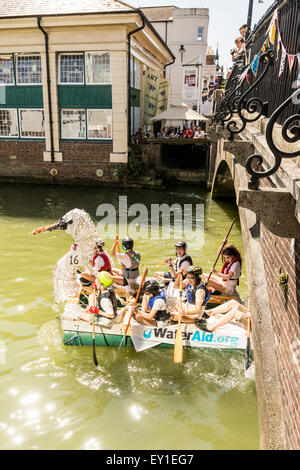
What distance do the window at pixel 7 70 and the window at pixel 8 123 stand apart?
1.62 metres

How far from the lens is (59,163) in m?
22.3

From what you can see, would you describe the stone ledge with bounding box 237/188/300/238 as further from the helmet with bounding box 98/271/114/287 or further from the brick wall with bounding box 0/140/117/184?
the brick wall with bounding box 0/140/117/184

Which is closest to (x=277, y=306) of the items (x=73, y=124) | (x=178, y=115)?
(x=73, y=124)

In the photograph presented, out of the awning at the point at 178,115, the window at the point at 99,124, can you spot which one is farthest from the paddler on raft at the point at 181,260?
the awning at the point at 178,115

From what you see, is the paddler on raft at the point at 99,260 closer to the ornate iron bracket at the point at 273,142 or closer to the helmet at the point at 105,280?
the helmet at the point at 105,280

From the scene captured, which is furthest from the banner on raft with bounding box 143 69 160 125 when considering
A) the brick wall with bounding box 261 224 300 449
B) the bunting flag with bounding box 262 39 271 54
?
the brick wall with bounding box 261 224 300 449

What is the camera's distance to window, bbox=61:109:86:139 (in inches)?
864

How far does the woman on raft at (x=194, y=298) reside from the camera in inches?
288

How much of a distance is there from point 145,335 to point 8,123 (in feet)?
64.9

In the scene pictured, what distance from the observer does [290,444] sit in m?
3.93

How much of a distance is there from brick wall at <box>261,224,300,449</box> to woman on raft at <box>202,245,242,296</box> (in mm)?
2964

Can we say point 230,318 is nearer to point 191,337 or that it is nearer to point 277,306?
point 191,337

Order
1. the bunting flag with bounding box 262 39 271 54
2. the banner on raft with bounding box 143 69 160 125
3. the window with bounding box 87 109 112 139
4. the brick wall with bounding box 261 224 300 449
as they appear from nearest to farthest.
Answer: the brick wall with bounding box 261 224 300 449 → the bunting flag with bounding box 262 39 271 54 → the window with bounding box 87 109 112 139 → the banner on raft with bounding box 143 69 160 125
